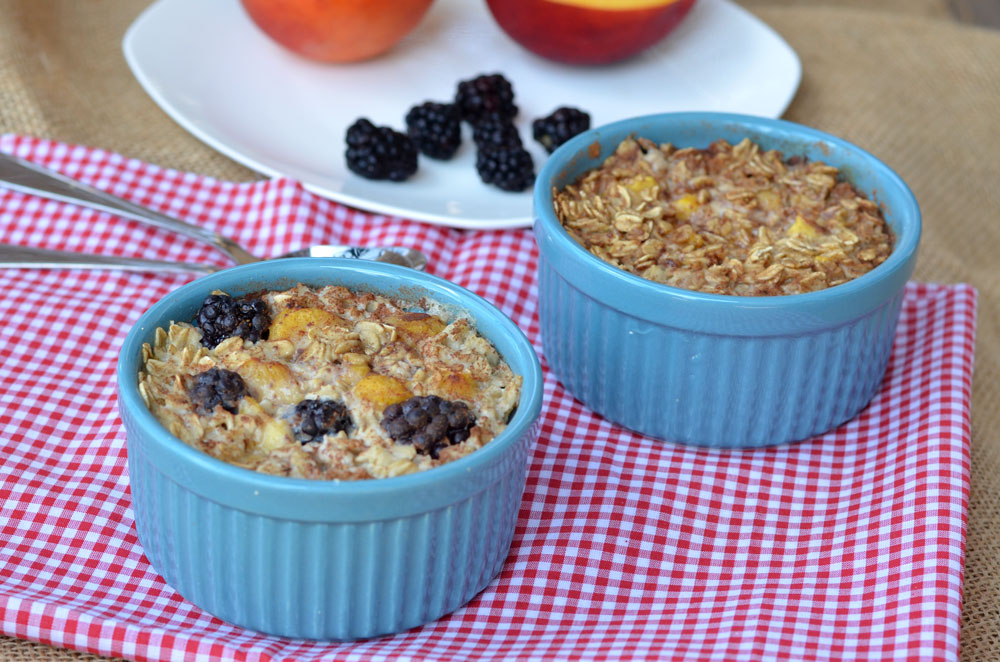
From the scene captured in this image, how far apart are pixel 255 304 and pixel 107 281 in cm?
56

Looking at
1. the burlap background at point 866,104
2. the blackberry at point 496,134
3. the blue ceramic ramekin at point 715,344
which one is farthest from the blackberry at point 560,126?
the burlap background at point 866,104

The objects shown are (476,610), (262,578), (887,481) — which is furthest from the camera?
(887,481)

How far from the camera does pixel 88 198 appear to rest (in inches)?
79.2

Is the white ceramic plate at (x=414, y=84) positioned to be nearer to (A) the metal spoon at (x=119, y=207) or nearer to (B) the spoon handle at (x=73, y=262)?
(A) the metal spoon at (x=119, y=207)

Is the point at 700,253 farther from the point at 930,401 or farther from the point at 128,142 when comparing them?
the point at 128,142

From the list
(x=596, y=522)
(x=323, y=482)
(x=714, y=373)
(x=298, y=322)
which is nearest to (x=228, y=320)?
(x=298, y=322)

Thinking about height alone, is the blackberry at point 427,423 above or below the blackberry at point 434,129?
above

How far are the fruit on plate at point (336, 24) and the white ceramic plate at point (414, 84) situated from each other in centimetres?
6

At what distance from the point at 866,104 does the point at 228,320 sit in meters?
1.61

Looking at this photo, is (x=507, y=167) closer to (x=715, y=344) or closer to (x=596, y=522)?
(x=715, y=344)

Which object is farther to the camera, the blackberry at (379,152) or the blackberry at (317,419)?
the blackberry at (379,152)

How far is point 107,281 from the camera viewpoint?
6.39 ft

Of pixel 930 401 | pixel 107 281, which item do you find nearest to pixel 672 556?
pixel 930 401

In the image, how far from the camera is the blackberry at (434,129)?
7.32ft
